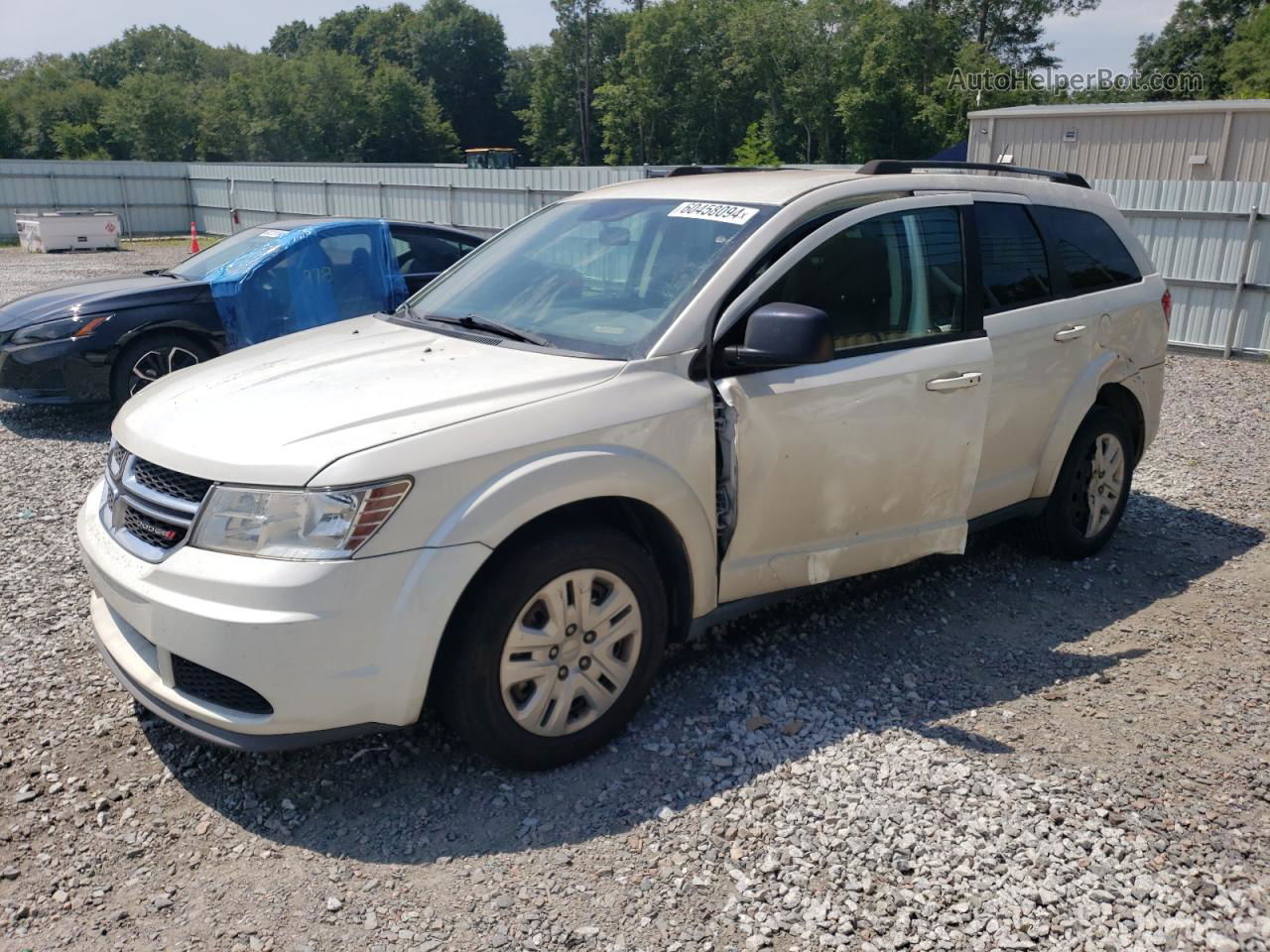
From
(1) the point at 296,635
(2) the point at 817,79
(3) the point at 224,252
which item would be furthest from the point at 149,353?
(2) the point at 817,79

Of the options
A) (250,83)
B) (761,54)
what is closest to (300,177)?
(761,54)

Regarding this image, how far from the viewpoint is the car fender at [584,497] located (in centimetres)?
305

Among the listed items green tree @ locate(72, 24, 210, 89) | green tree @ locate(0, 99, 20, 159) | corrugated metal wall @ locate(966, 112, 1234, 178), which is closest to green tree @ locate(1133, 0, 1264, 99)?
corrugated metal wall @ locate(966, 112, 1234, 178)

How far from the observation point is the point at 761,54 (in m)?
70.1

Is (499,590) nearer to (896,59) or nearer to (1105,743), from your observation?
(1105,743)

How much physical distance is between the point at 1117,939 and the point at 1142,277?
13.0ft

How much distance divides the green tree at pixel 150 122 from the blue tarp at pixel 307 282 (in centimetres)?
6422

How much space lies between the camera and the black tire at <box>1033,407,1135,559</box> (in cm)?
522

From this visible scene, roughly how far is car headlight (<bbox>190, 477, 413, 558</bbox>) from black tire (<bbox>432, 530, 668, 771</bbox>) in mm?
397

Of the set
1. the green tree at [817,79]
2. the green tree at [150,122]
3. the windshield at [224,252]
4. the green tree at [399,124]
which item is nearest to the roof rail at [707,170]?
the windshield at [224,252]

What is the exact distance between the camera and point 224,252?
29.3 ft

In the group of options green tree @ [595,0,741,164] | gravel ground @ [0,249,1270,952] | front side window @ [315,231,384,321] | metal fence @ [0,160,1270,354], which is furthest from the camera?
green tree @ [595,0,741,164]

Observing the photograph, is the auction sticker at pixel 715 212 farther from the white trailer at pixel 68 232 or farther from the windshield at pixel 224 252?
the white trailer at pixel 68 232

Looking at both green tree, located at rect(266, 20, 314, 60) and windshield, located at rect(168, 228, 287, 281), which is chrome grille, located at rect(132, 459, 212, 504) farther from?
green tree, located at rect(266, 20, 314, 60)
